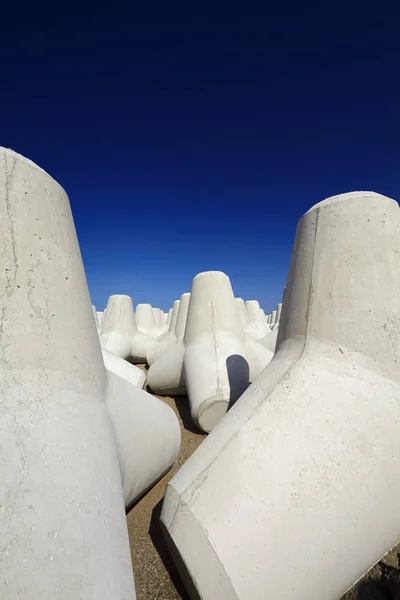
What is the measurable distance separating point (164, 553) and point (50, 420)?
3.94 ft

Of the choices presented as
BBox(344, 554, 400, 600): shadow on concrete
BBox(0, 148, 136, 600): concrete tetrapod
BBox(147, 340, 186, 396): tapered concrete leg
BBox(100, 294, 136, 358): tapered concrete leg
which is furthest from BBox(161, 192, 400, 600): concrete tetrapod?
BBox(100, 294, 136, 358): tapered concrete leg

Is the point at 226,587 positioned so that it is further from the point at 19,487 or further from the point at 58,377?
the point at 58,377

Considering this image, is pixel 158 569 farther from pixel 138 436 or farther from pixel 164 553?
pixel 138 436

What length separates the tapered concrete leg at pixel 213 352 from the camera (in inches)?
129

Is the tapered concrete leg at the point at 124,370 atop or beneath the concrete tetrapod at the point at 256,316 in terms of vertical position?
beneath

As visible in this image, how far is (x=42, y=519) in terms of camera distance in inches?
36.9

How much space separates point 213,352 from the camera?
160 inches

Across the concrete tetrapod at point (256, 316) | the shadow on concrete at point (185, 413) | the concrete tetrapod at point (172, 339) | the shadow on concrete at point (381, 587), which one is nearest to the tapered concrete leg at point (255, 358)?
the shadow on concrete at point (185, 413)

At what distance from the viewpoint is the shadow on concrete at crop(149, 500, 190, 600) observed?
4.86ft

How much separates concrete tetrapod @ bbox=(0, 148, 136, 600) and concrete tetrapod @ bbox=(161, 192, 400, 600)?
0.36 m

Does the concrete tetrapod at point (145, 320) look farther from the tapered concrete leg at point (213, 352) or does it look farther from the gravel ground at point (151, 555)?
the gravel ground at point (151, 555)

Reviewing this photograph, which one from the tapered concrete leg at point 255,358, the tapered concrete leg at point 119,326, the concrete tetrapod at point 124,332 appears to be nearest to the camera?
the tapered concrete leg at point 255,358

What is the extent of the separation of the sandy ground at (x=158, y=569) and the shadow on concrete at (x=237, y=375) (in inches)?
56.0

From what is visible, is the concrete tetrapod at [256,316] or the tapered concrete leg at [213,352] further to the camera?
the concrete tetrapod at [256,316]
